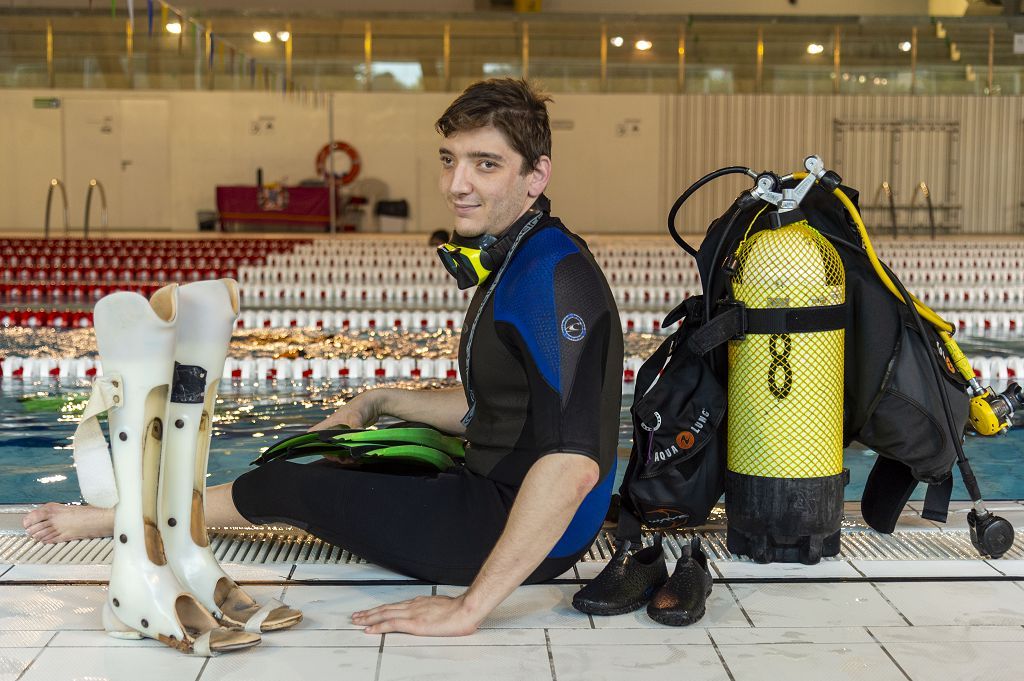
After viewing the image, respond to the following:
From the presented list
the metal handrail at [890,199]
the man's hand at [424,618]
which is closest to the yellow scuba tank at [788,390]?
the man's hand at [424,618]

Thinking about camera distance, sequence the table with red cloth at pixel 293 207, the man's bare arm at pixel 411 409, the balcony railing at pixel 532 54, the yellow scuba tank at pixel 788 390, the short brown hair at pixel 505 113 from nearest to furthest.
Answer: the short brown hair at pixel 505 113 → the yellow scuba tank at pixel 788 390 → the man's bare arm at pixel 411 409 → the table with red cloth at pixel 293 207 → the balcony railing at pixel 532 54

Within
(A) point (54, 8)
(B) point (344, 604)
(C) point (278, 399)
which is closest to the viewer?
(B) point (344, 604)

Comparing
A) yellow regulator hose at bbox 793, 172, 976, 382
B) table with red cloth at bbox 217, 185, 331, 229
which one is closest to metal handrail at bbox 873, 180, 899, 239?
table with red cloth at bbox 217, 185, 331, 229

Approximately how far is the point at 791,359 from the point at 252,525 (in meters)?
1.47

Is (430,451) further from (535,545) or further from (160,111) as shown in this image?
(160,111)

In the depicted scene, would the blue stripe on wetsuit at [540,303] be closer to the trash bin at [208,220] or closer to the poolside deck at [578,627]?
the poolside deck at [578,627]

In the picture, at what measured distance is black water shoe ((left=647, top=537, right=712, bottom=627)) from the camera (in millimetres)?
2586

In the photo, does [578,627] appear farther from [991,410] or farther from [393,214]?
[393,214]

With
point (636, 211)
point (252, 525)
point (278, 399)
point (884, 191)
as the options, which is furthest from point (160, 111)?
point (252, 525)

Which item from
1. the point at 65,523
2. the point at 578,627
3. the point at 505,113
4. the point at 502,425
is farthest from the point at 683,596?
the point at 65,523

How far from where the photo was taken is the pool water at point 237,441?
180 inches

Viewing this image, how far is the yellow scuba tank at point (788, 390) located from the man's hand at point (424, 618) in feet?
2.84

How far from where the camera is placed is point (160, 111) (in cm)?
2055

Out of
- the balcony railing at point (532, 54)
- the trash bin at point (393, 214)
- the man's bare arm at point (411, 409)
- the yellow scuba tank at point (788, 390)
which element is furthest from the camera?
the trash bin at point (393, 214)
